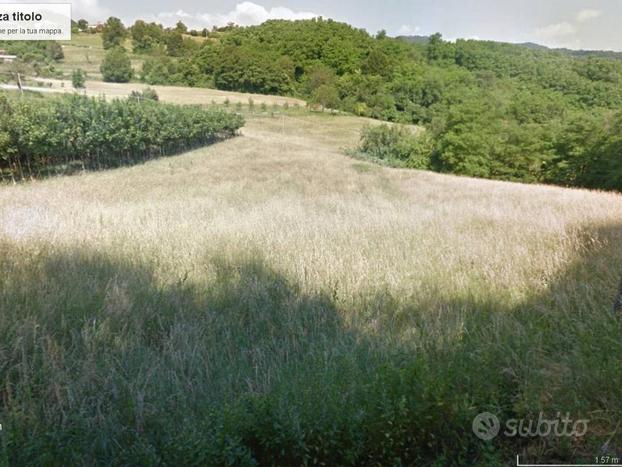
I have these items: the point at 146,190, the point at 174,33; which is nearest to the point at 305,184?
the point at 146,190

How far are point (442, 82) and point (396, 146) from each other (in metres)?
36.9

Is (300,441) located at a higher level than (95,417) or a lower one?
higher

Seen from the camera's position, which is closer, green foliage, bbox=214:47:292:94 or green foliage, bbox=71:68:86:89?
green foliage, bbox=71:68:86:89

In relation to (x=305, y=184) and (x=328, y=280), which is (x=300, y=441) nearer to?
(x=328, y=280)

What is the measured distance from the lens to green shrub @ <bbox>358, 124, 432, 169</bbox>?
151ft

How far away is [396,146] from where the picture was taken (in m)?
47.6

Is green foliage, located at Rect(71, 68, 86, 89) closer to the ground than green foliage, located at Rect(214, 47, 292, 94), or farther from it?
closer to the ground

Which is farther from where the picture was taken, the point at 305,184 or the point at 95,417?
the point at 305,184

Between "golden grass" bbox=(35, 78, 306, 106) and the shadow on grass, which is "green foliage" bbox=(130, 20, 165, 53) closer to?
"golden grass" bbox=(35, 78, 306, 106)

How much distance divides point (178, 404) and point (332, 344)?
1.19 meters

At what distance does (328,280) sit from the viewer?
4105 mm

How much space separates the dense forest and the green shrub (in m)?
Answer: 0.36

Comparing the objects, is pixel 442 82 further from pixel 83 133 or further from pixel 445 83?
pixel 83 133

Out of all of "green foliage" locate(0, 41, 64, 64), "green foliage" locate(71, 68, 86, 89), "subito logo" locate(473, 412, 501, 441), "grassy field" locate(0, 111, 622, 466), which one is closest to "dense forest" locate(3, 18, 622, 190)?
"green foliage" locate(0, 41, 64, 64)
